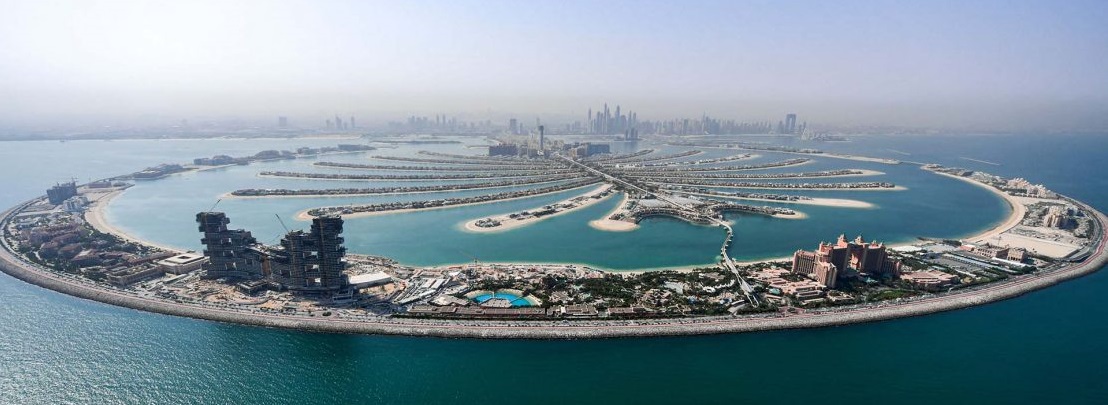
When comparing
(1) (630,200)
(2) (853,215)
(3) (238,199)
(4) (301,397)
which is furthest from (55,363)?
(2) (853,215)

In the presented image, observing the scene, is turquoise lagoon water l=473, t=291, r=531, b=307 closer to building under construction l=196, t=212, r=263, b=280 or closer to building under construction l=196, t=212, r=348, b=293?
building under construction l=196, t=212, r=348, b=293

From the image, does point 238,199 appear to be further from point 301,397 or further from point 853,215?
point 853,215

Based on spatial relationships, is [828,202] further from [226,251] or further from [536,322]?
[226,251]

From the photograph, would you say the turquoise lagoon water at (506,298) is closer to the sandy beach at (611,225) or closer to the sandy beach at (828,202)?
the sandy beach at (611,225)

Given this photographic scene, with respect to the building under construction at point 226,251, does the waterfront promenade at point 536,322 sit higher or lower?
lower

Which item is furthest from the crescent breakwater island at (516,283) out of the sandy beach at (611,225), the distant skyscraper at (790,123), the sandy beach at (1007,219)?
the distant skyscraper at (790,123)

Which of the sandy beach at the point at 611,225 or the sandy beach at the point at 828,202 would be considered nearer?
the sandy beach at the point at 611,225

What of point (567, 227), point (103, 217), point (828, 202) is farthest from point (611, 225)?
point (103, 217)

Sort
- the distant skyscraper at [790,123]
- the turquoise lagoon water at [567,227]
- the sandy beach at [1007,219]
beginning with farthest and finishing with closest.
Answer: the distant skyscraper at [790,123]
the sandy beach at [1007,219]
the turquoise lagoon water at [567,227]
